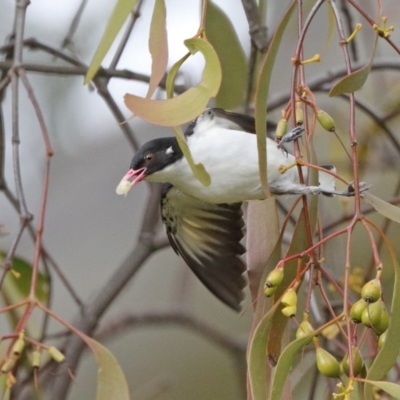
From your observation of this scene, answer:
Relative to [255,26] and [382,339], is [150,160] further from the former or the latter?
[382,339]

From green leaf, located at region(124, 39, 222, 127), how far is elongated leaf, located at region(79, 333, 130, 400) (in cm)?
35

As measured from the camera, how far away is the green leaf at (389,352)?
0.77 metres

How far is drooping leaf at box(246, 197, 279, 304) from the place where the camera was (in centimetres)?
103

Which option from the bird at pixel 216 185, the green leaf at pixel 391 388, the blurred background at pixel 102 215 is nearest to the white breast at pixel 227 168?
the bird at pixel 216 185

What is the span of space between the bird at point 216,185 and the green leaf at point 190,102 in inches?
6.0

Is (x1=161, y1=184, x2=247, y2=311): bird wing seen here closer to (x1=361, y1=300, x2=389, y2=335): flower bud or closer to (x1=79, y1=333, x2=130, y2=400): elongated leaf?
(x1=79, y1=333, x2=130, y2=400): elongated leaf

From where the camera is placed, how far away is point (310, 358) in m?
1.65

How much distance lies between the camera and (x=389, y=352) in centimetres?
78

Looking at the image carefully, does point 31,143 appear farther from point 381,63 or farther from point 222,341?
point 381,63

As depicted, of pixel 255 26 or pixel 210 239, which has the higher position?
pixel 255 26

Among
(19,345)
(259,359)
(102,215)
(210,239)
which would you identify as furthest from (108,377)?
(102,215)

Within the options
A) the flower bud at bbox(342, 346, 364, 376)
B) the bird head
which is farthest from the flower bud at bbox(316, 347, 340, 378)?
the bird head

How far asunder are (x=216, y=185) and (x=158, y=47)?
38 cm

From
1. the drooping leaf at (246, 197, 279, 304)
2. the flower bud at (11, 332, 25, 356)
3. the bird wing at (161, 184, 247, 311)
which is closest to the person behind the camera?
the flower bud at (11, 332, 25, 356)
